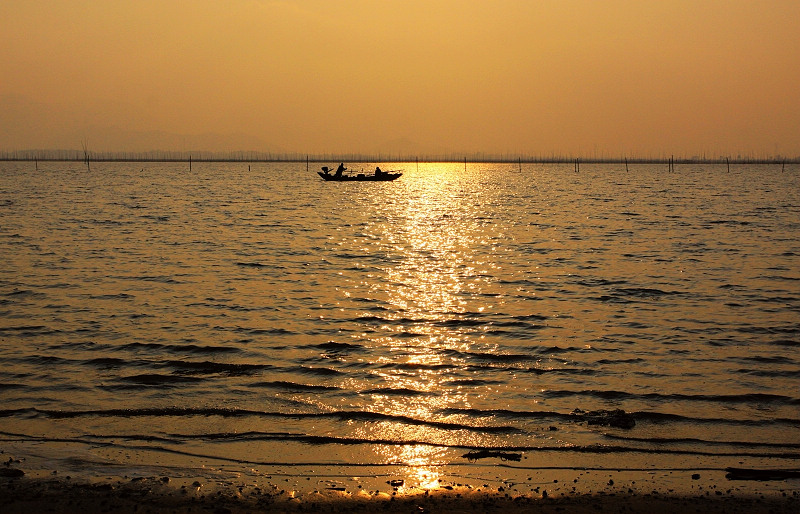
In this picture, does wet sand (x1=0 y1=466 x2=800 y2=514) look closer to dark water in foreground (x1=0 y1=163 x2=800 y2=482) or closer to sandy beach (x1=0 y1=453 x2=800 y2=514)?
sandy beach (x1=0 y1=453 x2=800 y2=514)

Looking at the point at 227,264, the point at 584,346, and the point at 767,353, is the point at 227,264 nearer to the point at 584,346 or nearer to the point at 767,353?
the point at 584,346

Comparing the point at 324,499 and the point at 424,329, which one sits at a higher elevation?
the point at 324,499

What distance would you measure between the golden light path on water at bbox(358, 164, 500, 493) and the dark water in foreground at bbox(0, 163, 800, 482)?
76 millimetres

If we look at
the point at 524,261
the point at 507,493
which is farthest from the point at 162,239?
the point at 507,493

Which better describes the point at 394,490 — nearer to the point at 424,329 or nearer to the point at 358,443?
the point at 358,443

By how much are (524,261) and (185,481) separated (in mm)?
25630

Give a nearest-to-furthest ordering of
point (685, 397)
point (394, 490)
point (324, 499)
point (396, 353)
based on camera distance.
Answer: point (324, 499) < point (394, 490) < point (685, 397) < point (396, 353)

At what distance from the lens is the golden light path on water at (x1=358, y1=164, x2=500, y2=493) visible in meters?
11.5

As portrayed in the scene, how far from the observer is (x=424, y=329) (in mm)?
20312

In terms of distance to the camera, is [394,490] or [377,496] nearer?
[377,496]

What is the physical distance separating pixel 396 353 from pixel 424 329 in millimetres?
2735

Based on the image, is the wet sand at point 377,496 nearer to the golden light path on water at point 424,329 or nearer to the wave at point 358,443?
the golden light path on water at point 424,329

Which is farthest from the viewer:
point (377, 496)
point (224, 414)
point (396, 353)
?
point (396, 353)

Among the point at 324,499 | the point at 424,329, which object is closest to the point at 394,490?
the point at 324,499
